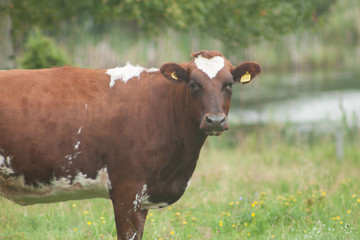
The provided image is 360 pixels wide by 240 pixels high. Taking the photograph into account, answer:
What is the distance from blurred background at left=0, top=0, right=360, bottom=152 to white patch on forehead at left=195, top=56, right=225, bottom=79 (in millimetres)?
4226

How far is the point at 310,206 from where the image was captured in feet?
18.7

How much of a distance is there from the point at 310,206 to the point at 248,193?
127 cm

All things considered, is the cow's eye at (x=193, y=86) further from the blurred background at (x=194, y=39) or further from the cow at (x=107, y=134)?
the blurred background at (x=194, y=39)

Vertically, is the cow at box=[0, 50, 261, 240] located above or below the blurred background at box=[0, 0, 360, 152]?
below

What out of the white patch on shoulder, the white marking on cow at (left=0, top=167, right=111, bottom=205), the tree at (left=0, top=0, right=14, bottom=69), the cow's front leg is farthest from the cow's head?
the tree at (left=0, top=0, right=14, bottom=69)

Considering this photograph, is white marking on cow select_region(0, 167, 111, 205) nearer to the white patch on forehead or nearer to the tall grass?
the white patch on forehead

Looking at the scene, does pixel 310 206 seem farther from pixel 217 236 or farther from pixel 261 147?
pixel 261 147

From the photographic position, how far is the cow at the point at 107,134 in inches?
168

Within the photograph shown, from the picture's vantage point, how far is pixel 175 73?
4.47 m

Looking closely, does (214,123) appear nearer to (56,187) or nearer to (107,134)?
(107,134)

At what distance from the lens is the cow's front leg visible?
14.1 feet

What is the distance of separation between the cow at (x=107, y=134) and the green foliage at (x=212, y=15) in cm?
476

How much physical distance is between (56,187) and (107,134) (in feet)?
2.20

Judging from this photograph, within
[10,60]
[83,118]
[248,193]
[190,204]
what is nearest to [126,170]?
[83,118]
